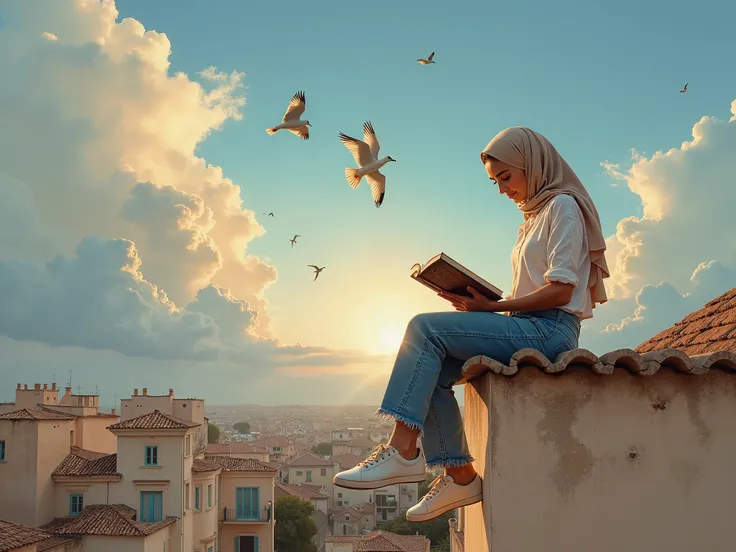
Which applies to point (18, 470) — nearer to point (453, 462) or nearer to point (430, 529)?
point (453, 462)

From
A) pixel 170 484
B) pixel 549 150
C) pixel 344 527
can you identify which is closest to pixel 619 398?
pixel 549 150

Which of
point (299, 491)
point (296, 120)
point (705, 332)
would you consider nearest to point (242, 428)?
point (299, 491)

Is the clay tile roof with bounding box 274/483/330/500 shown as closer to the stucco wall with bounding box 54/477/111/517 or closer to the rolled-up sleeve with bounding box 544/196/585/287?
the stucco wall with bounding box 54/477/111/517

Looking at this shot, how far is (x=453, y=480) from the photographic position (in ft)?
12.6

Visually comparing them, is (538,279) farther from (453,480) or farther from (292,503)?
(292,503)

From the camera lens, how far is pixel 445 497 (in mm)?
3820

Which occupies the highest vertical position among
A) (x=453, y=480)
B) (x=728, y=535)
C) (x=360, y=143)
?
(x=360, y=143)

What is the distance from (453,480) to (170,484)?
27382 mm

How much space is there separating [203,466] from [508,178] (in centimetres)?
3123

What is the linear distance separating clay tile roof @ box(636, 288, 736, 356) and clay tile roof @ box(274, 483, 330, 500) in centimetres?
5692

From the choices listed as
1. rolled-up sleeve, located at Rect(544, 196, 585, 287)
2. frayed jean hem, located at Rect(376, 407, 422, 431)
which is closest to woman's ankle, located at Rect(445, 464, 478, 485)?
frayed jean hem, located at Rect(376, 407, 422, 431)

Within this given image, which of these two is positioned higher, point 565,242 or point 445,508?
point 565,242

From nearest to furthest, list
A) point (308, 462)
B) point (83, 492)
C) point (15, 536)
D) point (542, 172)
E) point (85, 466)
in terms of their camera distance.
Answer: point (542, 172) < point (15, 536) < point (83, 492) < point (85, 466) < point (308, 462)

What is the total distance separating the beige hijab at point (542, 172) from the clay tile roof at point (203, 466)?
29792 mm
